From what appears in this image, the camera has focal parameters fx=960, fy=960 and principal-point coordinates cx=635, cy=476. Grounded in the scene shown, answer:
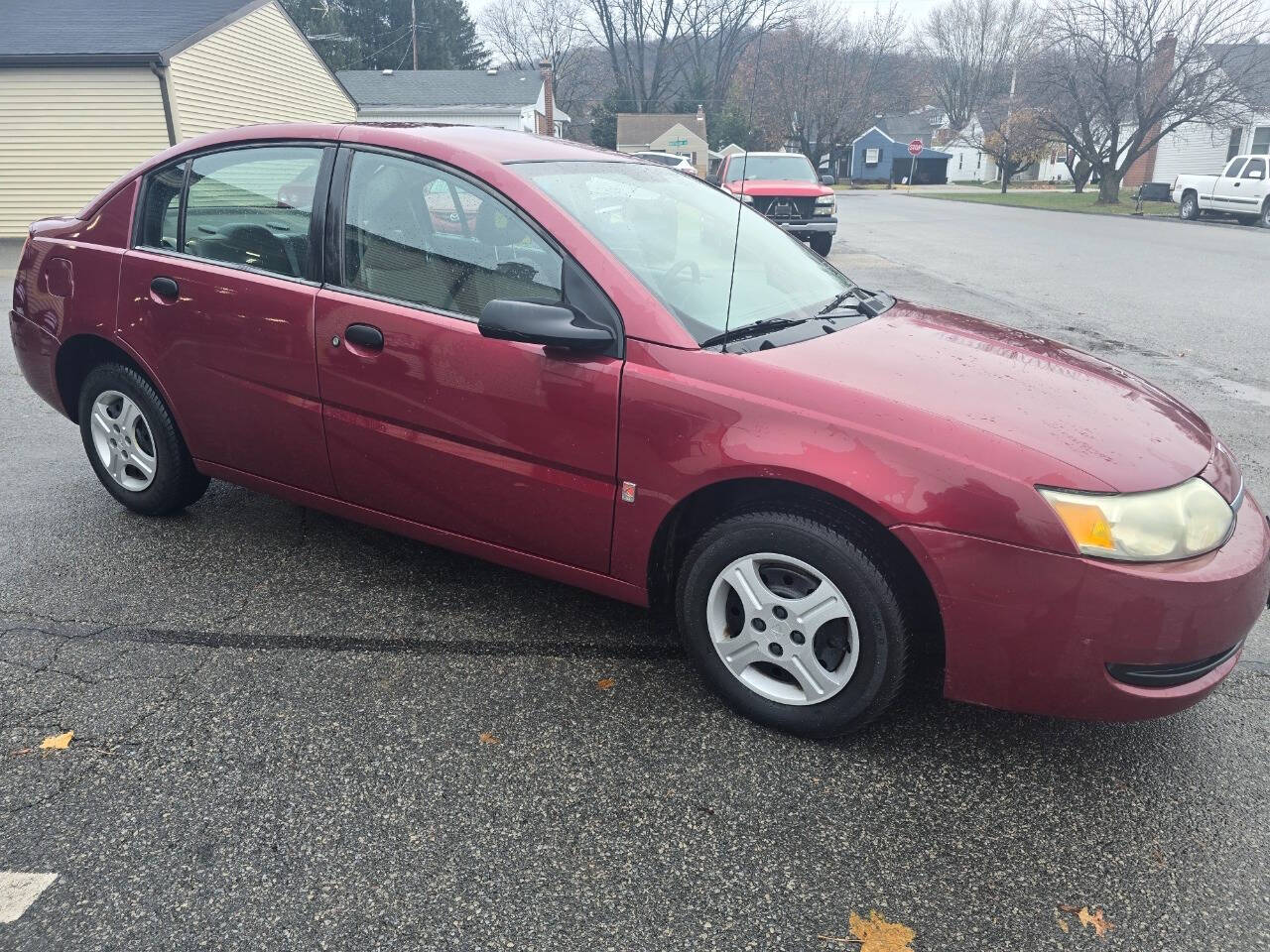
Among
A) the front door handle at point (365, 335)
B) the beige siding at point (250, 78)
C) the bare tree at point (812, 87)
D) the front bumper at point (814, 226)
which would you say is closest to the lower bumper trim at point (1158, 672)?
the front door handle at point (365, 335)

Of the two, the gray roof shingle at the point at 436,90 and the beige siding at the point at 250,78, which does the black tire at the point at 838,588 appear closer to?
the beige siding at the point at 250,78

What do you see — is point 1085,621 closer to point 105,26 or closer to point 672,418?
point 672,418

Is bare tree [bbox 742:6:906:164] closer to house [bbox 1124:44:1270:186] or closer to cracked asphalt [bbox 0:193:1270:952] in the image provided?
house [bbox 1124:44:1270:186]

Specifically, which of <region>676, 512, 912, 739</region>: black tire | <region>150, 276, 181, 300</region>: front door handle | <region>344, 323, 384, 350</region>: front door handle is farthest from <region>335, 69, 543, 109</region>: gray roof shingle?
<region>676, 512, 912, 739</region>: black tire

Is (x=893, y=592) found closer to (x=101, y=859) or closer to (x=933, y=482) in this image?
(x=933, y=482)

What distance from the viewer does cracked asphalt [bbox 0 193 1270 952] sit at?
83.9 inches

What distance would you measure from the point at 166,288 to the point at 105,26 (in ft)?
65.1

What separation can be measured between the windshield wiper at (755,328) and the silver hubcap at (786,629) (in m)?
0.65

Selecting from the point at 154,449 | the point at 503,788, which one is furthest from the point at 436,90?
the point at 503,788

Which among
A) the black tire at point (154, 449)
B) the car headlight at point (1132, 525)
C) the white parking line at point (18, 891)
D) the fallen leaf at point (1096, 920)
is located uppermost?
the car headlight at point (1132, 525)

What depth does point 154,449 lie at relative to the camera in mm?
4059

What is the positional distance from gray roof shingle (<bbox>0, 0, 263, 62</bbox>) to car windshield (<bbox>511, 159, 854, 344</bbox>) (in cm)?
1784

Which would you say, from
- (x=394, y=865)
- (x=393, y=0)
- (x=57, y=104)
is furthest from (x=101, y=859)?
(x=393, y=0)

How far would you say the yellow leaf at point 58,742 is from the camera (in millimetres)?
2695
